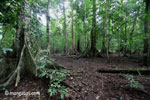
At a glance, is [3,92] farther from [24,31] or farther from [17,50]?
[24,31]

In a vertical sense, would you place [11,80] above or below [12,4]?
below

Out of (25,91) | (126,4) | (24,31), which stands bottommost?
(25,91)

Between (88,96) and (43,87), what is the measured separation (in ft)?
5.57

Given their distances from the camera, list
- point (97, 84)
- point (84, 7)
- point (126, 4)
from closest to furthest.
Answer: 1. point (97, 84)
2. point (126, 4)
3. point (84, 7)

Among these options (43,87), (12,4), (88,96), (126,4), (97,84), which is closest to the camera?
(12,4)

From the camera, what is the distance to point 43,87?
9.08 ft

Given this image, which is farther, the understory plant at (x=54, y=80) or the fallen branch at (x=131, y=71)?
the fallen branch at (x=131, y=71)

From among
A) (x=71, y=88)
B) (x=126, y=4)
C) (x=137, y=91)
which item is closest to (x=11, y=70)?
(x=71, y=88)

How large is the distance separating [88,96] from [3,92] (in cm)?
298

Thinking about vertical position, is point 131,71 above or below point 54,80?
below

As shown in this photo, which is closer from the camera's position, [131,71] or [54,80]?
[54,80]

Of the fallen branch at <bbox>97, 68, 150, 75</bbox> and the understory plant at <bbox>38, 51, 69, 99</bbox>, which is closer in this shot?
the understory plant at <bbox>38, 51, 69, 99</bbox>

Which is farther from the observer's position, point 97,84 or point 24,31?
point 24,31

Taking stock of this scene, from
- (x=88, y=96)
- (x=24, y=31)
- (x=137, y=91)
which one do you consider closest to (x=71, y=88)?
(x=88, y=96)
